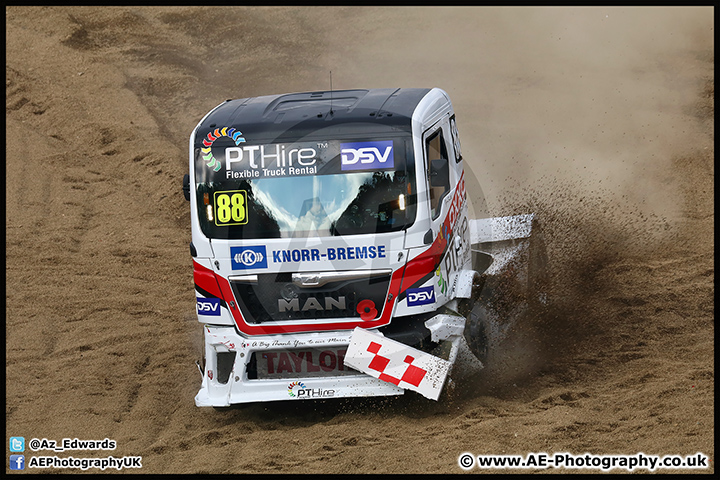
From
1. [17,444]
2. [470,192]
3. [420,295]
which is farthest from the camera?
[470,192]

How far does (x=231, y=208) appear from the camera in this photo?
722 centimetres

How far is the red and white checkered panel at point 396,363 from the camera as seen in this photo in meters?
6.88

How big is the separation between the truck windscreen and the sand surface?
5.79ft

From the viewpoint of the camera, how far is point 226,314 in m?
7.38

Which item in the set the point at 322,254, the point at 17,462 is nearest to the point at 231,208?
the point at 322,254

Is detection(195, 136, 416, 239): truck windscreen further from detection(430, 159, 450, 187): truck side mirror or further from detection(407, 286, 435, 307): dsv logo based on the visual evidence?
detection(407, 286, 435, 307): dsv logo

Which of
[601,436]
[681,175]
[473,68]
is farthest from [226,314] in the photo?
[473,68]

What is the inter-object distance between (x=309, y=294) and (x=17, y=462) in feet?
9.66

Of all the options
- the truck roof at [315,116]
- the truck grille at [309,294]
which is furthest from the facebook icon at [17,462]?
the truck roof at [315,116]

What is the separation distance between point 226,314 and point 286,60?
1143cm

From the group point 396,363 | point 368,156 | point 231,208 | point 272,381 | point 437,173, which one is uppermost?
point 368,156

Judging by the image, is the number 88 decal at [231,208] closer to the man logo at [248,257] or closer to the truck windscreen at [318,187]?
the truck windscreen at [318,187]

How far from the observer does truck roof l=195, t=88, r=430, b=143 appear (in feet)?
23.5

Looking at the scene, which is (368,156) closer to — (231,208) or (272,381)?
(231,208)
